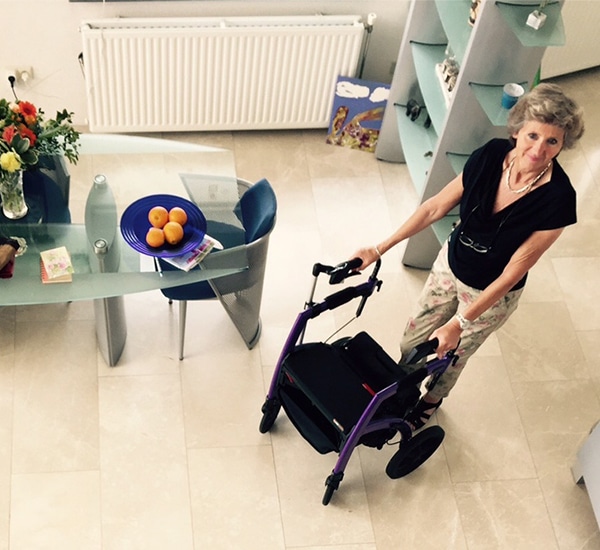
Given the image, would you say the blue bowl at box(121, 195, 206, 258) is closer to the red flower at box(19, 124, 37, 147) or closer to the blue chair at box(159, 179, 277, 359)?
the blue chair at box(159, 179, 277, 359)

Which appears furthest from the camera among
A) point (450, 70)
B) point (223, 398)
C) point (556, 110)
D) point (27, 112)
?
point (450, 70)

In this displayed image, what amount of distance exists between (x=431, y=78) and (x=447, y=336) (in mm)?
1656

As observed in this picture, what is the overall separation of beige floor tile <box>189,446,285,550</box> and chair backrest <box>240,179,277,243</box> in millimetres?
939

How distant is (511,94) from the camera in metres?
3.24

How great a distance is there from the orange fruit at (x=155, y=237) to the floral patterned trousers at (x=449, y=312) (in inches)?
41.7

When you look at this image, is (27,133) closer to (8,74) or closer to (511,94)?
(8,74)

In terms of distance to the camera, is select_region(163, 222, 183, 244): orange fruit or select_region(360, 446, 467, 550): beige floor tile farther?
select_region(360, 446, 467, 550): beige floor tile

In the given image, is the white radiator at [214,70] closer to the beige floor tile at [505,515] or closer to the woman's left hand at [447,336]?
the woman's left hand at [447,336]

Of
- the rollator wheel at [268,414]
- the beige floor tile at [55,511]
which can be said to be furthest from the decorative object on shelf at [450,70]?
the beige floor tile at [55,511]

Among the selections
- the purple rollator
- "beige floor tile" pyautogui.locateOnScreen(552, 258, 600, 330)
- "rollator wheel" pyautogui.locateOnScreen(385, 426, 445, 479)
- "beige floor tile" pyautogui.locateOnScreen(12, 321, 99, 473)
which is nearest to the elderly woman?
the purple rollator

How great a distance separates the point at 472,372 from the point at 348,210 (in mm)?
1145

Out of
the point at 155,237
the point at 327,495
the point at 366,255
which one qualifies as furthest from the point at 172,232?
the point at 327,495

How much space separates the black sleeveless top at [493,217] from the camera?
262cm

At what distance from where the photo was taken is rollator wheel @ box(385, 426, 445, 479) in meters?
3.24
